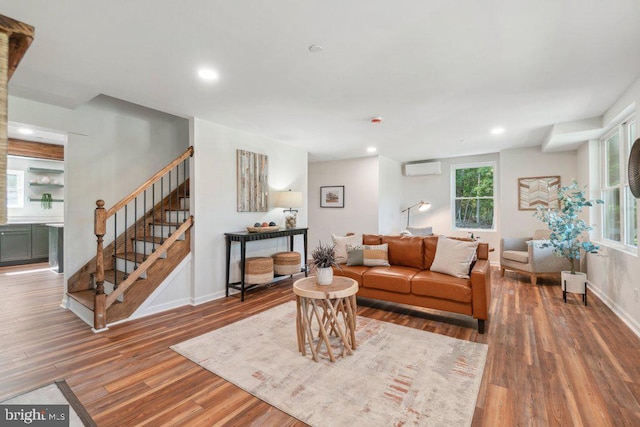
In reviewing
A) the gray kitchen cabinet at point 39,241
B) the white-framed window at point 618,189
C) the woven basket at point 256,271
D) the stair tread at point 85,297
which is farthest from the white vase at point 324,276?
the gray kitchen cabinet at point 39,241

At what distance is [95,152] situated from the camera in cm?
391

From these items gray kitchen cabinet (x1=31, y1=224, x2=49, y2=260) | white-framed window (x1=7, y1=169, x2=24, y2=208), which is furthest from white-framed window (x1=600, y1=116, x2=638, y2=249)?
white-framed window (x1=7, y1=169, x2=24, y2=208)

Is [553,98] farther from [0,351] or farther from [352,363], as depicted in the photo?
[0,351]

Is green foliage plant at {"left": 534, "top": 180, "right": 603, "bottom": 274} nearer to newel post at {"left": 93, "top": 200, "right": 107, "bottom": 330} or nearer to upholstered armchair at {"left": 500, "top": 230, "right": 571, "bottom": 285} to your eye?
upholstered armchair at {"left": 500, "top": 230, "right": 571, "bottom": 285}

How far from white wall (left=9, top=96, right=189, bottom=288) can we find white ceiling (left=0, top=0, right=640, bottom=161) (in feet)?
0.93

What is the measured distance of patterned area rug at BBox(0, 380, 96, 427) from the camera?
98cm

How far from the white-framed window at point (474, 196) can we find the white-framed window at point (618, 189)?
223cm

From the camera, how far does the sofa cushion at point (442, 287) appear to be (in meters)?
2.99

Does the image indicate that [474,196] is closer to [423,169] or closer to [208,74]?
[423,169]

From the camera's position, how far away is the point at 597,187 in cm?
436

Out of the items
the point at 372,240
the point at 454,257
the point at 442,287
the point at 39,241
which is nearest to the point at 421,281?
the point at 442,287

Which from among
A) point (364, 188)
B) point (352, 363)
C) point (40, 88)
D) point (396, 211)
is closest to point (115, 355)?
point (352, 363)

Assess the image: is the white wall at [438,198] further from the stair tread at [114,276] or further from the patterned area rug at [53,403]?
the patterned area rug at [53,403]

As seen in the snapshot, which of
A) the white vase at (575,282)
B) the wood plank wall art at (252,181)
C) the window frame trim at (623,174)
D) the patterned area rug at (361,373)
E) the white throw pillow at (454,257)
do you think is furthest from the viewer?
the wood plank wall art at (252,181)
